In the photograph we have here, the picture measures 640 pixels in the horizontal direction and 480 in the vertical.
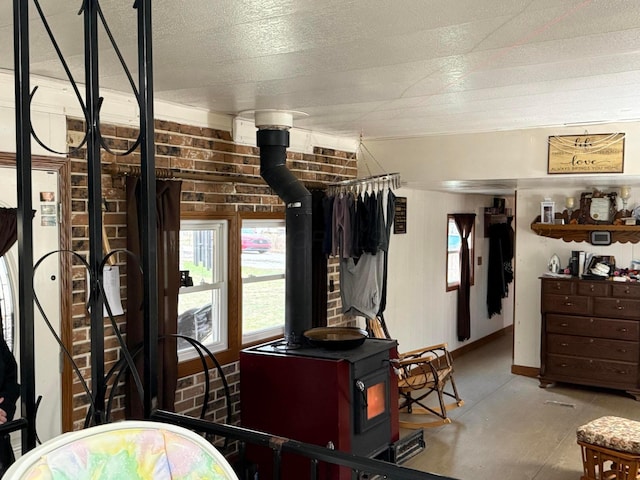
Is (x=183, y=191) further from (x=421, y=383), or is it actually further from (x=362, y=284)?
(x=421, y=383)

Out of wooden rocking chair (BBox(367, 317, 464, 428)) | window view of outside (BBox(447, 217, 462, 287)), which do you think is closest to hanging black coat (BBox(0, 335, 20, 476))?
wooden rocking chair (BBox(367, 317, 464, 428))

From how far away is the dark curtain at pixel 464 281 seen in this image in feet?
24.6

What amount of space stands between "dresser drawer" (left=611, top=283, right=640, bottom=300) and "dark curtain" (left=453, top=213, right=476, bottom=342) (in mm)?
2013

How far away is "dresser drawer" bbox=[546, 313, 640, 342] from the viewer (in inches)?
225

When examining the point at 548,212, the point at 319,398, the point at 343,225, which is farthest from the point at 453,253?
the point at 319,398

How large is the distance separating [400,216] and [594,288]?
1922 millimetres

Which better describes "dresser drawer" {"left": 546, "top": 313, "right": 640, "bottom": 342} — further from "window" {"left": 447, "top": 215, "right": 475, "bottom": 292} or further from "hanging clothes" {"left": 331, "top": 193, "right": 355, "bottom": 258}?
"hanging clothes" {"left": 331, "top": 193, "right": 355, "bottom": 258}

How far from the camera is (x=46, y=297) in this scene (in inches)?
122

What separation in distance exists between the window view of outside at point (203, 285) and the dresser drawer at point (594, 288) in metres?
3.56

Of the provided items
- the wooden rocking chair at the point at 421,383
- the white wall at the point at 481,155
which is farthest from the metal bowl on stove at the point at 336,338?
the white wall at the point at 481,155

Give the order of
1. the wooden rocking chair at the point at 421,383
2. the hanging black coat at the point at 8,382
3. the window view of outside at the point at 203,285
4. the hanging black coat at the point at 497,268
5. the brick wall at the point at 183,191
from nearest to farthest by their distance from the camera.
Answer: the hanging black coat at the point at 8,382 < the brick wall at the point at 183,191 < the window view of outside at the point at 203,285 < the wooden rocking chair at the point at 421,383 < the hanging black coat at the point at 497,268

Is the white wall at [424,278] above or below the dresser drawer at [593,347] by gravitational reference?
above

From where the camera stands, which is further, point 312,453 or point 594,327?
point 594,327

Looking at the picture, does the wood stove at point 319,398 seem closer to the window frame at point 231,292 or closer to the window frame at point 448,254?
the window frame at point 231,292
